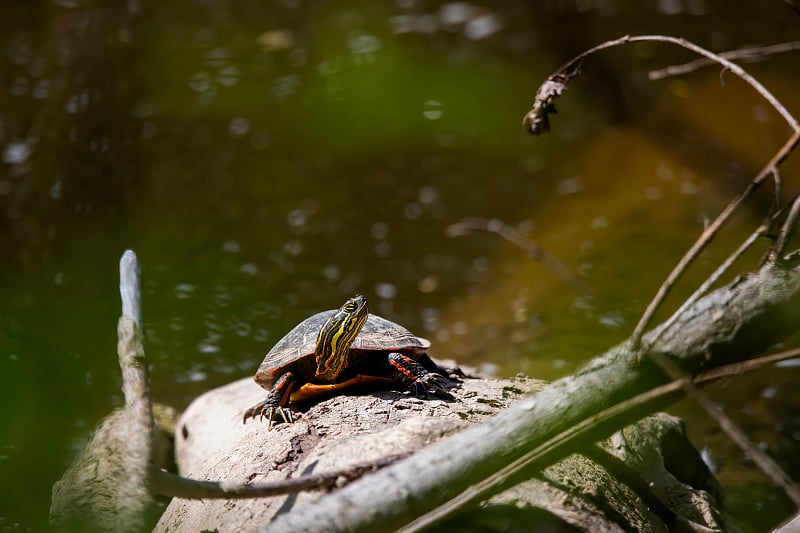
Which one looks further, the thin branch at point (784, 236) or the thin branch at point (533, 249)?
the thin branch at point (533, 249)

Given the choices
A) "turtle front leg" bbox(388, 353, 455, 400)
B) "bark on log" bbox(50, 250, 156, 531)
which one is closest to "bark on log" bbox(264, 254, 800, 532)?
"bark on log" bbox(50, 250, 156, 531)

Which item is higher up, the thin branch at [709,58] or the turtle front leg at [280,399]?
the thin branch at [709,58]

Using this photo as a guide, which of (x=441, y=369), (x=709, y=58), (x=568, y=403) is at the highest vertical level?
(x=709, y=58)

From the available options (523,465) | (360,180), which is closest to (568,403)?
(523,465)

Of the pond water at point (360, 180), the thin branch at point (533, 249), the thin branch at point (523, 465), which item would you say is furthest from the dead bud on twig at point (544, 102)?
the pond water at point (360, 180)

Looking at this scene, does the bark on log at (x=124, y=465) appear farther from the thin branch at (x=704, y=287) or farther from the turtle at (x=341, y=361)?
the thin branch at (x=704, y=287)

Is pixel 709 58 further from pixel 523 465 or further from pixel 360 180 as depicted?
pixel 360 180

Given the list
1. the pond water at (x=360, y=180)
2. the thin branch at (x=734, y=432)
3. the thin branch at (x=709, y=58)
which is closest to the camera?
the thin branch at (x=734, y=432)
